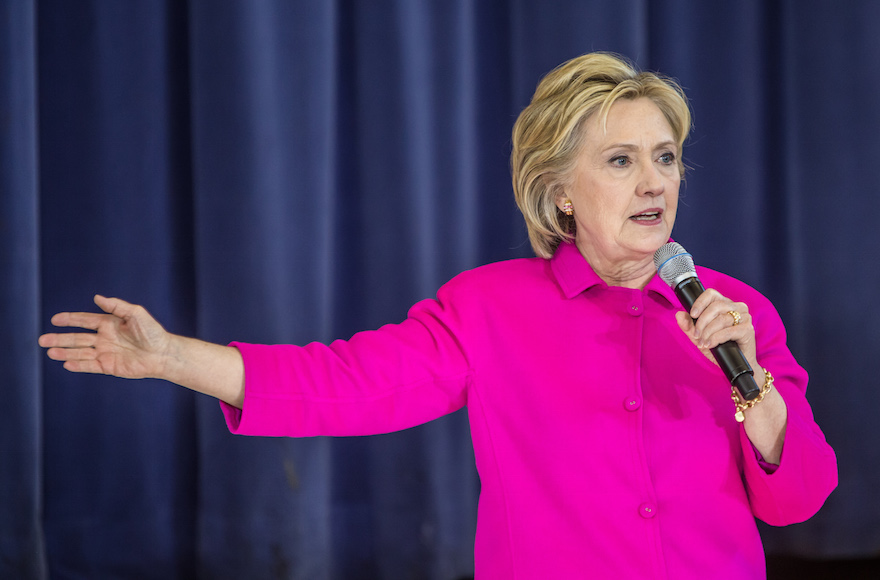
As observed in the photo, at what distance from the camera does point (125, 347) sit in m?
1.20

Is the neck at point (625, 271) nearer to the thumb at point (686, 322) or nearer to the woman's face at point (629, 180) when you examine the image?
the woman's face at point (629, 180)

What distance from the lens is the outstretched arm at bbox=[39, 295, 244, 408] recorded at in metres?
1.17

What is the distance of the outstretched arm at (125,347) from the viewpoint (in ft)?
3.85

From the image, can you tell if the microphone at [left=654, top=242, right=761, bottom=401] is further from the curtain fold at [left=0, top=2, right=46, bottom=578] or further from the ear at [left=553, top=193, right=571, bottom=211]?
the curtain fold at [left=0, top=2, right=46, bottom=578]

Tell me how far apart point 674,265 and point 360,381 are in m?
0.61

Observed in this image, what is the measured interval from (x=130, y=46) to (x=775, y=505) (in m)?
1.97

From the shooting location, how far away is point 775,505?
4.58 feet

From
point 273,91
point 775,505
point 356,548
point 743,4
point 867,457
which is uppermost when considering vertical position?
point 743,4

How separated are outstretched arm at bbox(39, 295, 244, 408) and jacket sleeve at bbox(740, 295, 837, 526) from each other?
98cm

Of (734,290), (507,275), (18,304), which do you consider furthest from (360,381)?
(18,304)

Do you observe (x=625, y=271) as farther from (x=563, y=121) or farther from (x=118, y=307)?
(x=118, y=307)

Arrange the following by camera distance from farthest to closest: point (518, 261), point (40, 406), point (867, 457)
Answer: point (867, 457), point (40, 406), point (518, 261)

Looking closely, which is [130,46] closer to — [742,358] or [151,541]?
[151,541]

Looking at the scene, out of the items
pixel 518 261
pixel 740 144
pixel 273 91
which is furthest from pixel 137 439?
pixel 740 144
